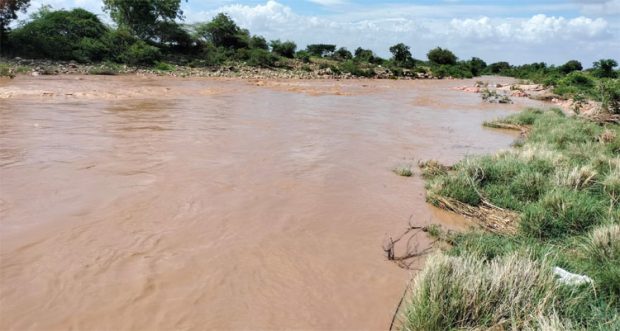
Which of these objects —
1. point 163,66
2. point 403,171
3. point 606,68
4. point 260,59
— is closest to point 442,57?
point 606,68

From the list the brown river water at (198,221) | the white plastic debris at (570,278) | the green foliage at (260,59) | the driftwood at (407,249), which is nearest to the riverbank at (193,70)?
the green foliage at (260,59)

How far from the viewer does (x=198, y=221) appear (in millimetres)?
4801

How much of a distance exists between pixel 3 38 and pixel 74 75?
5.80 metres

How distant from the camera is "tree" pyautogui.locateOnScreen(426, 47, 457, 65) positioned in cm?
5597

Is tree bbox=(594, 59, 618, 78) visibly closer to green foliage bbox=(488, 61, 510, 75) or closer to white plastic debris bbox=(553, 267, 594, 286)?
green foliage bbox=(488, 61, 510, 75)

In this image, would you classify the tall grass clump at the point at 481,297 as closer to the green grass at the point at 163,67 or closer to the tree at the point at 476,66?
the green grass at the point at 163,67

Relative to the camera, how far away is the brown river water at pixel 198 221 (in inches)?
130

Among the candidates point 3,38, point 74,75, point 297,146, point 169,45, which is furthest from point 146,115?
point 169,45

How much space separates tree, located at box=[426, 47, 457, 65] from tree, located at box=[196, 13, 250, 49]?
26.6 m

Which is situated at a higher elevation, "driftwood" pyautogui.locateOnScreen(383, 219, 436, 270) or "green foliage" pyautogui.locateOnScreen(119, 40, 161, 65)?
"green foliage" pyautogui.locateOnScreen(119, 40, 161, 65)

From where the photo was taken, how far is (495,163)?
23.2 feet

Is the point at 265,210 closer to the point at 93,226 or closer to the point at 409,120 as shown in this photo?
the point at 93,226

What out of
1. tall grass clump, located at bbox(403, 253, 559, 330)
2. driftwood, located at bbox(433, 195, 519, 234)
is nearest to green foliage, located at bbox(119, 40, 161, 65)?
driftwood, located at bbox(433, 195, 519, 234)

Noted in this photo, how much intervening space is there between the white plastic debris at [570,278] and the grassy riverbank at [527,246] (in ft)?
0.15
